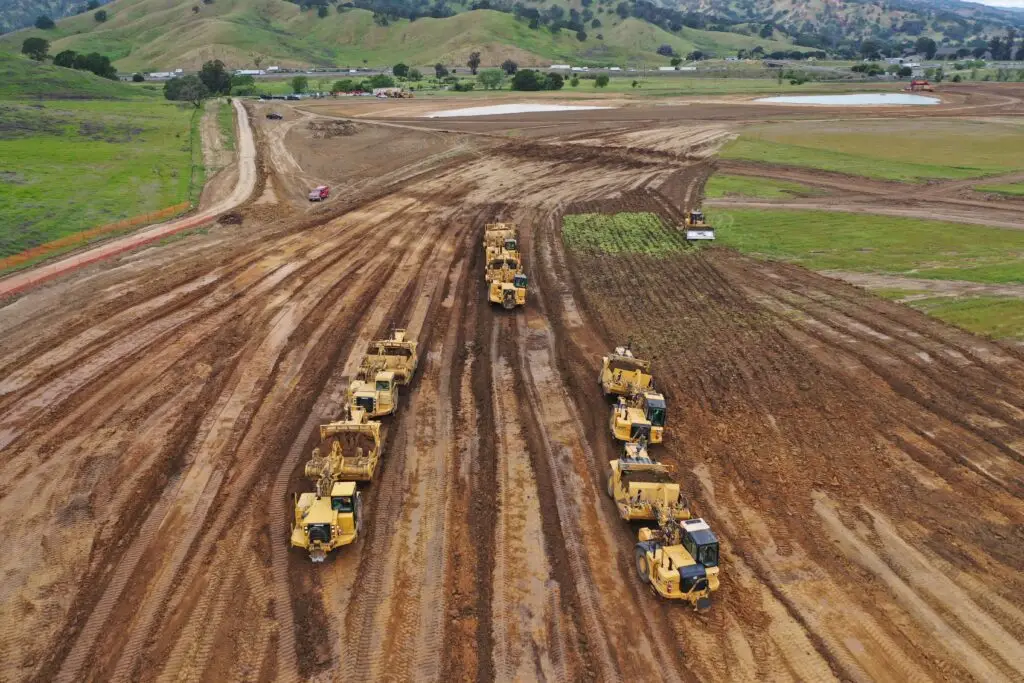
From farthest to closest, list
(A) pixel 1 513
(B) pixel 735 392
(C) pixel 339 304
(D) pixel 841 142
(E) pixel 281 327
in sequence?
1. (D) pixel 841 142
2. (C) pixel 339 304
3. (E) pixel 281 327
4. (B) pixel 735 392
5. (A) pixel 1 513

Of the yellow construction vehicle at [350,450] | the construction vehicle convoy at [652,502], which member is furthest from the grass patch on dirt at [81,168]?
the construction vehicle convoy at [652,502]

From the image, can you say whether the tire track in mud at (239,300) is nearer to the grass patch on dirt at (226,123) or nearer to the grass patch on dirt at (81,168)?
the grass patch on dirt at (81,168)

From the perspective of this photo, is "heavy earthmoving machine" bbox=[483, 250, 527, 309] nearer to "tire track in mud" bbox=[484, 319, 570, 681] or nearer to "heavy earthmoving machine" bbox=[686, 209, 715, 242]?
"tire track in mud" bbox=[484, 319, 570, 681]

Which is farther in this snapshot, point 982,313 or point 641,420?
point 982,313

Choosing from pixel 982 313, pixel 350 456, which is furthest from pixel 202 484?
pixel 982 313

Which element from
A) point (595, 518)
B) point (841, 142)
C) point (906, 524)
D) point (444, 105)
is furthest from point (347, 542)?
point (444, 105)

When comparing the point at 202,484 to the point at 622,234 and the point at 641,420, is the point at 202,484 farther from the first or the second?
the point at 622,234

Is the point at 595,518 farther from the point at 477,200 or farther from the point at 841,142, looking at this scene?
the point at 841,142
